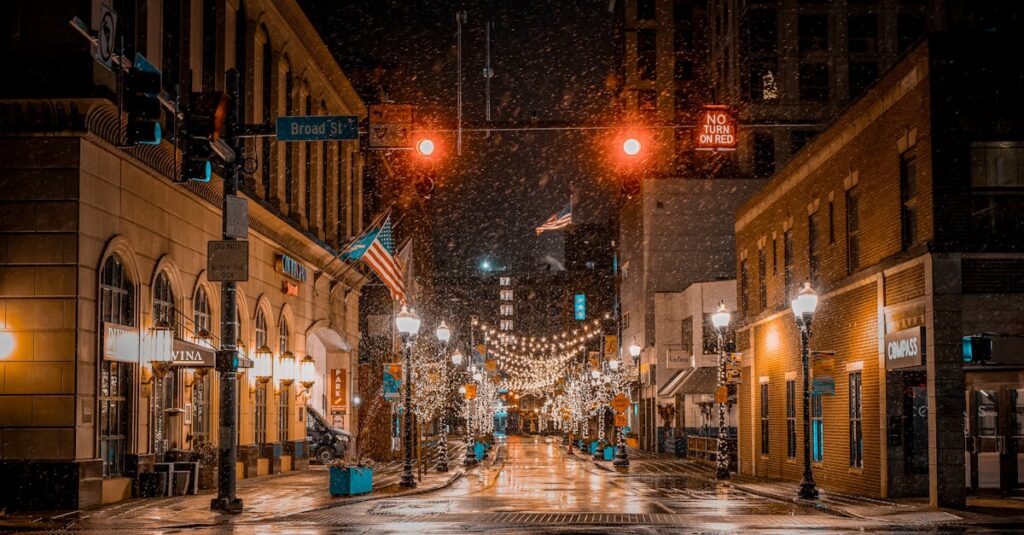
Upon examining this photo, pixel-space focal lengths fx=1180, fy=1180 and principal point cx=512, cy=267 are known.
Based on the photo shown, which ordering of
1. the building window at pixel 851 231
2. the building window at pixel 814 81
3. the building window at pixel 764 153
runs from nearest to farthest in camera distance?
the building window at pixel 851 231, the building window at pixel 814 81, the building window at pixel 764 153

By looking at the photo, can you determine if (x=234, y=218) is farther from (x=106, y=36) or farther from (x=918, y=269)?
(x=918, y=269)

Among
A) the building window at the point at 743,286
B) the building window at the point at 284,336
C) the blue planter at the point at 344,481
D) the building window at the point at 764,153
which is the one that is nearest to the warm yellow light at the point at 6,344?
the blue planter at the point at 344,481

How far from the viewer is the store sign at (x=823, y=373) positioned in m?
31.0

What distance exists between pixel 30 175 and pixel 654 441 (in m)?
55.6

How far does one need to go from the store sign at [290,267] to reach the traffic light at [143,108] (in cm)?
2448

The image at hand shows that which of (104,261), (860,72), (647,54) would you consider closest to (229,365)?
(104,261)

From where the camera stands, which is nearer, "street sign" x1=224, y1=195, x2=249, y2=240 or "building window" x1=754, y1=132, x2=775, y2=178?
"street sign" x1=224, y1=195, x2=249, y2=240

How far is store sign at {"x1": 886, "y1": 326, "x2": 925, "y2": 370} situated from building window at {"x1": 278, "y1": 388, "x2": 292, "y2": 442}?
2281 centimetres

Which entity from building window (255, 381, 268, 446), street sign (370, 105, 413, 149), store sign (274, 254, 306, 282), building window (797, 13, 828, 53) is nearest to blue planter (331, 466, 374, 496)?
street sign (370, 105, 413, 149)

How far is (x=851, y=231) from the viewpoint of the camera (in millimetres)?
30578

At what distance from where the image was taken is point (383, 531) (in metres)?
18.8

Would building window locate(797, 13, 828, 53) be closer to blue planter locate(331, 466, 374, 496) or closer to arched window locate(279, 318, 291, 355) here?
arched window locate(279, 318, 291, 355)

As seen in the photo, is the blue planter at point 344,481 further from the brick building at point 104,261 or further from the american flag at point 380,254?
the american flag at point 380,254

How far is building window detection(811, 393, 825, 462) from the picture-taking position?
3331cm
